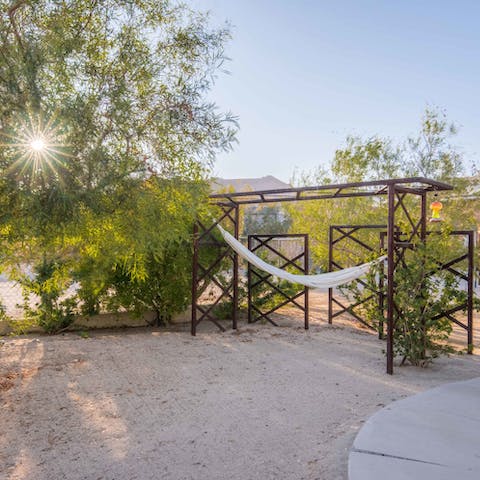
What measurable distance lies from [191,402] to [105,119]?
2.33 m

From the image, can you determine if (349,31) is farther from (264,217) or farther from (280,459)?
(264,217)

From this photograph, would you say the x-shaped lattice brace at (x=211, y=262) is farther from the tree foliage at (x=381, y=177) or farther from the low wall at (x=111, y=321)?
the tree foliage at (x=381, y=177)

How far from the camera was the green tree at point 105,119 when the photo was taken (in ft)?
8.43

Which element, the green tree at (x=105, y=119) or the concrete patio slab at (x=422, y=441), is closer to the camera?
the concrete patio slab at (x=422, y=441)

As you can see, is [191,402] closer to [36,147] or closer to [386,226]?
[36,147]

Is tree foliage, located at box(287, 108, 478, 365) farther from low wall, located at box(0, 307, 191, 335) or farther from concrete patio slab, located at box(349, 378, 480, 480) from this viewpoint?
concrete patio slab, located at box(349, 378, 480, 480)

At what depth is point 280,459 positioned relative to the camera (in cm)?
272

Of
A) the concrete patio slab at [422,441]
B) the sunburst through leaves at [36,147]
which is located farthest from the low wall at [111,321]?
the concrete patio slab at [422,441]

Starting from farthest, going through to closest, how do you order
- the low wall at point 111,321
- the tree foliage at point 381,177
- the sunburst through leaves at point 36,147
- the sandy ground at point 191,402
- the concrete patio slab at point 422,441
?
1. the tree foliage at point 381,177
2. the low wall at point 111,321
3. the sandy ground at point 191,402
4. the sunburst through leaves at point 36,147
5. the concrete patio slab at point 422,441

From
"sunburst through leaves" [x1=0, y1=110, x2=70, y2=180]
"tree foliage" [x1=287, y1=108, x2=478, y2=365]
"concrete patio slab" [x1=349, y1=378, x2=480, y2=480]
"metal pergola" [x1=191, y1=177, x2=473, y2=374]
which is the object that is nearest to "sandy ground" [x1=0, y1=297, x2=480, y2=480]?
"concrete patio slab" [x1=349, y1=378, x2=480, y2=480]

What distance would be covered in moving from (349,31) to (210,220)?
3.23 metres

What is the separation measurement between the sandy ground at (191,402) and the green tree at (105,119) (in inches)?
51.8

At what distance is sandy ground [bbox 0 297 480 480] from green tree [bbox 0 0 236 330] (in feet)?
4.32

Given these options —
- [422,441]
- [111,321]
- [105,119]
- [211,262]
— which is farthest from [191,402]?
[111,321]
